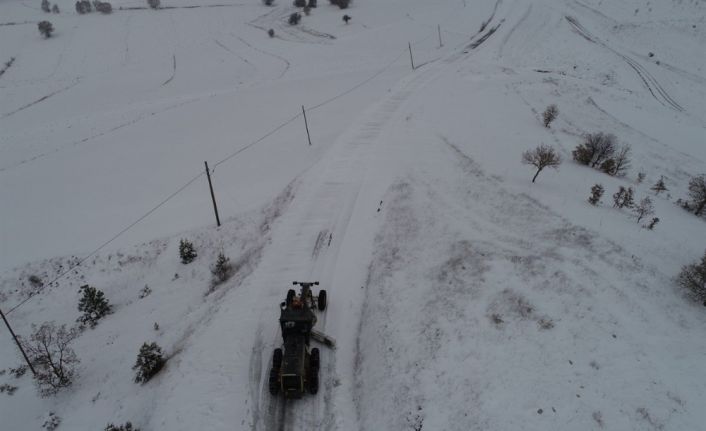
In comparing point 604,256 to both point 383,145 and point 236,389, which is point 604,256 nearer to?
point 236,389

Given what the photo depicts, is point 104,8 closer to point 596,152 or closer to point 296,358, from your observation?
point 596,152

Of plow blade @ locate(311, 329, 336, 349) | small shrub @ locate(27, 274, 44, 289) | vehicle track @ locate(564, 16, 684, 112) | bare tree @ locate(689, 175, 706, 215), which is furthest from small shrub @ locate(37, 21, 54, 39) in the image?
bare tree @ locate(689, 175, 706, 215)

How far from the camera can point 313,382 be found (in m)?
12.4

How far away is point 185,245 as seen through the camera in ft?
75.3

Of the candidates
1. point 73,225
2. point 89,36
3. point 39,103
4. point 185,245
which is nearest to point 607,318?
point 185,245

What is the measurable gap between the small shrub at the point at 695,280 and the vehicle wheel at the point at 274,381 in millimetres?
14232

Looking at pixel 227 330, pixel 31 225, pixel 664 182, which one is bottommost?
pixel 31 225

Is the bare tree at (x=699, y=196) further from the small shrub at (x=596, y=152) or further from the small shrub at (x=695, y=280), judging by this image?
the small shrub at (x=695, y=280)

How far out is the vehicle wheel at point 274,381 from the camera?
12258 mm

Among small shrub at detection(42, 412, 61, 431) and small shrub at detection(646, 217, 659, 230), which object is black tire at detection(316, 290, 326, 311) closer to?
small shrub at detection(42, 412, 61, 431)

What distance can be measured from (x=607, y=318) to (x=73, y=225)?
33.2 meters

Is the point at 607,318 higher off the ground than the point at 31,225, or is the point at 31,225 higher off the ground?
the point at 607,318

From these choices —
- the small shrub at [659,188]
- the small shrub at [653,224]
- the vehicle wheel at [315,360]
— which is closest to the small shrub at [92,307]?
the vehicle wheel at [315,360]

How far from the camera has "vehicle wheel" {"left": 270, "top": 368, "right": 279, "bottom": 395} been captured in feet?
40.2
